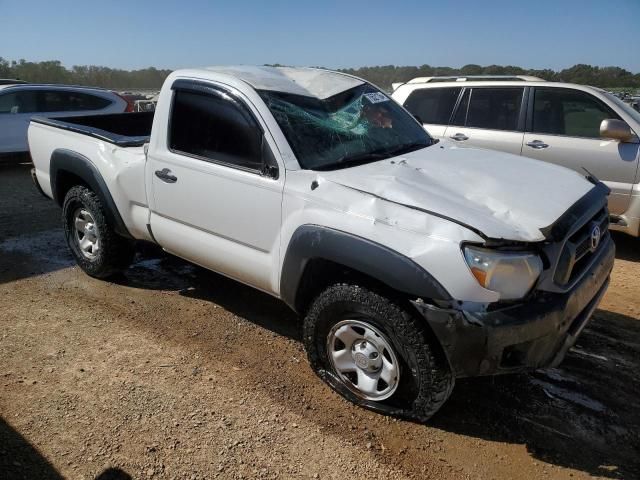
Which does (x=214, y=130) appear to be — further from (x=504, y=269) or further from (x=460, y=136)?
(x=460, y=136)

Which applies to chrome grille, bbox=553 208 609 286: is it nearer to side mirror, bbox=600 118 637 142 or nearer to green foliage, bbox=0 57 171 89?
side mirror, bbox=600 118 637 142

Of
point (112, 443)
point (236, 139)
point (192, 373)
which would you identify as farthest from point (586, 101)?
point (112, 443)

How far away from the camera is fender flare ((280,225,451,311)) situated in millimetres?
2428

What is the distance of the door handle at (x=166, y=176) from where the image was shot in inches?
142

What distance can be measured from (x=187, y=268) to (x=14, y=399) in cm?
216

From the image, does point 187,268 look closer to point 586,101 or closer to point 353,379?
point 353,379

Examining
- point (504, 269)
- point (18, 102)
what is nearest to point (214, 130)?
point (504, 269)

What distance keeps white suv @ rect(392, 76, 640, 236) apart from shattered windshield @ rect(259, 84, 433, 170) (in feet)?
6.11

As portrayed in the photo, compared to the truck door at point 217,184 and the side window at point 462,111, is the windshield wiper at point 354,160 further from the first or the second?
the side window at point 462,111

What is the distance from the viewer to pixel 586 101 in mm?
5758

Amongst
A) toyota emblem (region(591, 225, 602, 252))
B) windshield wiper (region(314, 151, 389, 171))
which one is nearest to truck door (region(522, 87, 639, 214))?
toyota emblem (region(591, 225, 602, 252))

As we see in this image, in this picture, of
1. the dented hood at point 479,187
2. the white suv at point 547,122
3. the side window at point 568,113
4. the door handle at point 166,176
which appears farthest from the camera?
the side window at point 568,113

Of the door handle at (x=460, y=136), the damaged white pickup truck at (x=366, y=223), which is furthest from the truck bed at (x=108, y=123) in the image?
the door handle at (x=460, y=136)

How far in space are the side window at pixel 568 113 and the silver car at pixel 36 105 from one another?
306 inches
